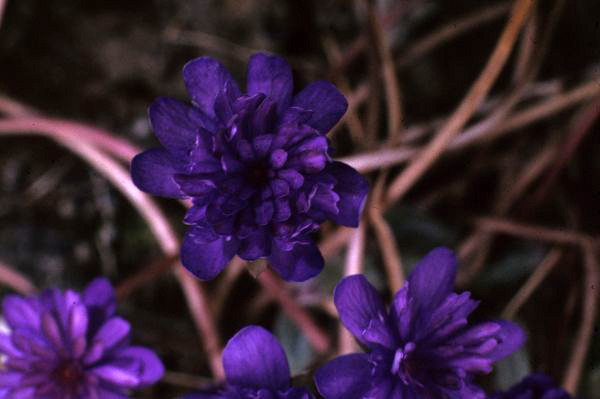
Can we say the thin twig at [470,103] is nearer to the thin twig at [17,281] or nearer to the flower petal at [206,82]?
the flower petal at [206,82]

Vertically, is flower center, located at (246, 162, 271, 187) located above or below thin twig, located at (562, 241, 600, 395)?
above

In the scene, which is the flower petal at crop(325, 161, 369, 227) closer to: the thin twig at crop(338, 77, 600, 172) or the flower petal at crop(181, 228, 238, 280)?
the flower petal at crop(181, 228, 238, 280)

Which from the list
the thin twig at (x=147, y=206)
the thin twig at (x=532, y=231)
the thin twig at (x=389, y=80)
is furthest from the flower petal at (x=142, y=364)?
the thin twig at (x=532, y=231)

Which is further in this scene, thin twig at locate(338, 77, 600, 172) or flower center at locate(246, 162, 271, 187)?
thin twig at locate(338, 77, 600, 172)

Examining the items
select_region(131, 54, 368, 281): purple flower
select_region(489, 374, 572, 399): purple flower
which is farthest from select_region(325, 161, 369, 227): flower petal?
select_region(489, 374, 572, 399): purple flower

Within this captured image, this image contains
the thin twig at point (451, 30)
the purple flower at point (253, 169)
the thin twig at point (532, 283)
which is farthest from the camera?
the thin twig at point (451, 30)

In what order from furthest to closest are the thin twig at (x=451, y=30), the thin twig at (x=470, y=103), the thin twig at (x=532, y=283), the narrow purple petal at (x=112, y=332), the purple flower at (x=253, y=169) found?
the thin twig at (x=451, y=30) → the thin twig at (x=532, y=283) → the thin twig at (x=470, y=103) → the narrow purple petal at (x=112, y=332) → the purple flower at (x=253, y=169)

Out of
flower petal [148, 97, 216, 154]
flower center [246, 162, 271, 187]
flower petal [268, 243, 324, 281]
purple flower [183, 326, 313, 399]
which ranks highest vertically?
flower petal [148, 97, 216, 154]

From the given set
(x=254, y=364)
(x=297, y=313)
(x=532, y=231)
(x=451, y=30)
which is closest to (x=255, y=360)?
(x=254, y=364)
